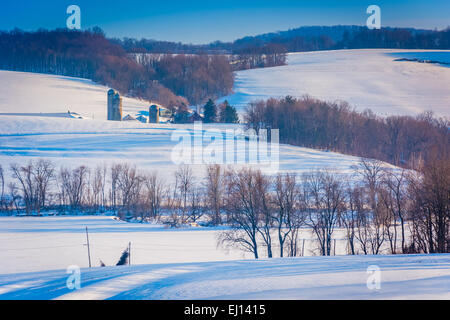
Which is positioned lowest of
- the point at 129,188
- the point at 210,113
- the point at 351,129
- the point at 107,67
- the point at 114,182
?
the point at 129,188

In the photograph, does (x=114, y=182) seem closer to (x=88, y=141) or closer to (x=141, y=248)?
(x=141, y=248)

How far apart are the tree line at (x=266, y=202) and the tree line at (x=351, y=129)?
19.2 metres

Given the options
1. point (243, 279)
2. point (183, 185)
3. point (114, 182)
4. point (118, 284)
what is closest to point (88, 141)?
point (114, 182)

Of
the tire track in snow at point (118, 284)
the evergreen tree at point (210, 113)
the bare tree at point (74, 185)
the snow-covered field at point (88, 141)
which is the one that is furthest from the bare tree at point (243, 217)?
the evergreen tree at point (210, 113)

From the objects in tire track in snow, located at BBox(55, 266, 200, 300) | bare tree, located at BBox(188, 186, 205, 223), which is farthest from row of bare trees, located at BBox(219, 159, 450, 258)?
tire track in snow, located at BBox(55, 266, 200, 300)

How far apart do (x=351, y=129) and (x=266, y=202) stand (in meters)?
36.8

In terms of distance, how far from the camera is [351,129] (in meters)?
55.5

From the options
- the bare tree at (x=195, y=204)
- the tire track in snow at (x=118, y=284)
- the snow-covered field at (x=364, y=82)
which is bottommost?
the bare tree at (x=195, y=204)

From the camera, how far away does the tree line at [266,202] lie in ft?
62.4

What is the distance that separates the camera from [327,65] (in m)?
106

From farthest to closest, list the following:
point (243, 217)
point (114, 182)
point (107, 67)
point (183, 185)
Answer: point (107, 67)
point (183, 185)
point (114, 182)
point (243, 217)

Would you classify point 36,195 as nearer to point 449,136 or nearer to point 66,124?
point 66,124

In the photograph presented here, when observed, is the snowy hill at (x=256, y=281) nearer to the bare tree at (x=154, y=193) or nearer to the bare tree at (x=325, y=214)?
the bare tree at (x=325, y=214)
